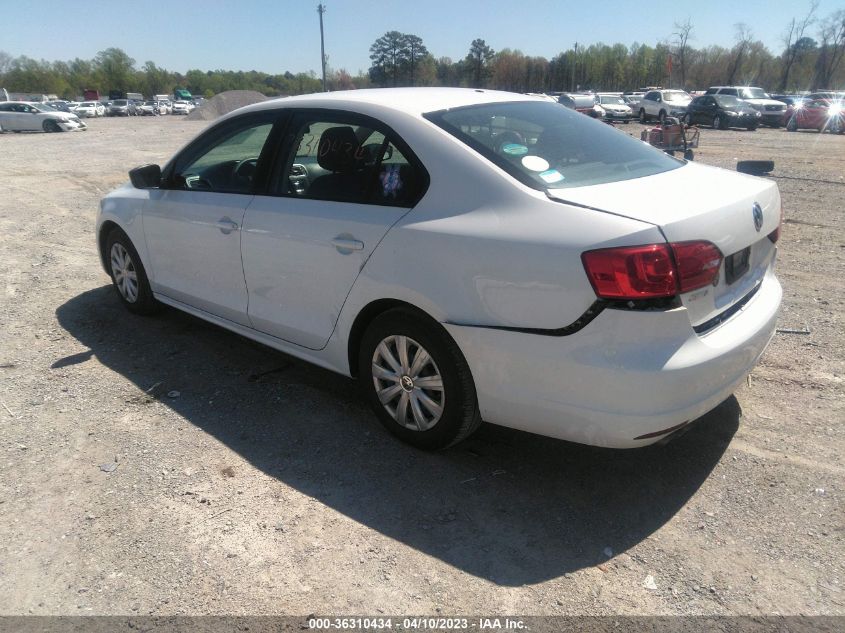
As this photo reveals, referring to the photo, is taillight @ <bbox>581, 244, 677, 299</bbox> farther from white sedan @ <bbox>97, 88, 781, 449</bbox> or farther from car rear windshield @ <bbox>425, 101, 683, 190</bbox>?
car rear windshield @ <bbox>425, 101, 683, 190</bbox>

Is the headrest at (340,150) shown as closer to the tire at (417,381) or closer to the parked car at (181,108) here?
the tire at (417,381)

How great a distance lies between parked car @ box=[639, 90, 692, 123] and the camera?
32.2m

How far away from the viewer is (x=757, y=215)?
2.98 meters

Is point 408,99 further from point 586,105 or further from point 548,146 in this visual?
point 586,105

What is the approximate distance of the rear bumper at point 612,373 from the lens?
247 centimetres

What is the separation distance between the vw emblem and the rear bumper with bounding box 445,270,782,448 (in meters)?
0.42

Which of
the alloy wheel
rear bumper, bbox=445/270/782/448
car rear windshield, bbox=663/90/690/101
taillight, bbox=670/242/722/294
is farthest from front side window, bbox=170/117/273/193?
car rear windshield, bbox=663/90/690/101

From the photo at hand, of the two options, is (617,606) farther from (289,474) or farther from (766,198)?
(766,198)

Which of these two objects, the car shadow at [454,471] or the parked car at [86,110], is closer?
the car shadow at [454,471]

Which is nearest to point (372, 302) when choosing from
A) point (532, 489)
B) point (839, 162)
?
point (532, 489)

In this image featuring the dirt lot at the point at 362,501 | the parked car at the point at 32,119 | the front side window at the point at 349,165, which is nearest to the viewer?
the dirt lot at the point at 362,501

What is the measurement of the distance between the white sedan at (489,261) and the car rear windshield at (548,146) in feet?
0.04

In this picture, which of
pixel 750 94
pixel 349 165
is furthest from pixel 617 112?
pixel 349 165

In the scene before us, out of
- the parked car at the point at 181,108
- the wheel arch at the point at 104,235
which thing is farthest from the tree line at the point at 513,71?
the wheel arch at the point at 104,235
